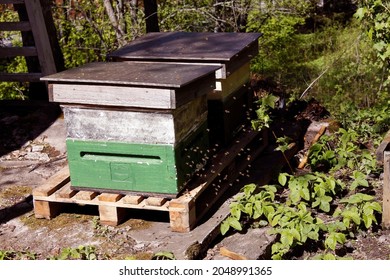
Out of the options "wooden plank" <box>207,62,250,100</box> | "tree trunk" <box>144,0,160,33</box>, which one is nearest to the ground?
"wooden plank" <box>207,62,250,100</box>

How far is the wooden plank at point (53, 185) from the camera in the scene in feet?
16.8

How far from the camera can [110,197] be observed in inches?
191

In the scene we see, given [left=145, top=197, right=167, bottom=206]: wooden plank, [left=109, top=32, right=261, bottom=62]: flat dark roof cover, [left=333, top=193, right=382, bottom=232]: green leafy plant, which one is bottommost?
[left=333, top=193, right=382, bottom=232]: green leafy plant

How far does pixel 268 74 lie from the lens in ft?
33.1

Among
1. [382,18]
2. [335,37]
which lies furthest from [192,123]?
[335,37]

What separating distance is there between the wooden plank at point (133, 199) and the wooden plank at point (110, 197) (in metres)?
0.05

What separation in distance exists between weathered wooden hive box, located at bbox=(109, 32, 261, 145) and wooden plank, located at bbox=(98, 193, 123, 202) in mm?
1068

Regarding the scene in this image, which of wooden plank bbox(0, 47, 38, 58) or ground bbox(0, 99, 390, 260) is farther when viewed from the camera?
wooden plank bbox(0, 47, 38, 58)

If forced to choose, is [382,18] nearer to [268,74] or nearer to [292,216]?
[292,216]

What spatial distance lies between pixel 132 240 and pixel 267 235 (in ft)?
3.14

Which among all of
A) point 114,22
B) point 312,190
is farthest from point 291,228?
point 114,22

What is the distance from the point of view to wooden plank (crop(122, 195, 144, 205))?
15.6 feet

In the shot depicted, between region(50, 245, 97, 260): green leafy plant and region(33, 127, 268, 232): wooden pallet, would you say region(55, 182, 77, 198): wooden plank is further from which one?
region(50, 245, 97, 260): green leafy plant

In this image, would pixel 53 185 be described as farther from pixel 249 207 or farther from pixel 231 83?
pixel 231 83
